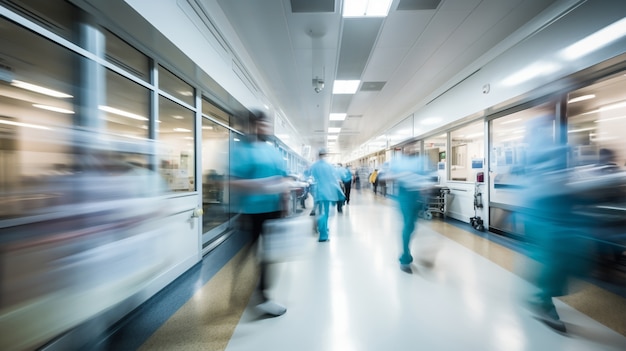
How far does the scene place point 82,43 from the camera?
1.78 m

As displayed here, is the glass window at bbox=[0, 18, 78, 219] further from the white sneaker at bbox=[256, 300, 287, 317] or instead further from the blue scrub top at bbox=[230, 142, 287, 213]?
the white sneaker at bbox=[256, 300, 287, 317]

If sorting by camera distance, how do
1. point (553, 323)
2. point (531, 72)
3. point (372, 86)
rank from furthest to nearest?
1. point (372, 86)
2. point (531, 72)
3. point (553, 323)

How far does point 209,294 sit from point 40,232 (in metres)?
1.76

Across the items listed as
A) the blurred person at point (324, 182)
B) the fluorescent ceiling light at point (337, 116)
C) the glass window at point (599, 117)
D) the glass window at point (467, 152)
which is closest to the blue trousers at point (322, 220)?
the blurred person at point (324, 182)

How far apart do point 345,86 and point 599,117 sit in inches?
176

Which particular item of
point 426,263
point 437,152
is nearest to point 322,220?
point 426,263

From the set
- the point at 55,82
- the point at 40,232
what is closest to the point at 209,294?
the point at 40,232

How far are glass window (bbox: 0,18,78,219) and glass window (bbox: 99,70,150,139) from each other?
34cm

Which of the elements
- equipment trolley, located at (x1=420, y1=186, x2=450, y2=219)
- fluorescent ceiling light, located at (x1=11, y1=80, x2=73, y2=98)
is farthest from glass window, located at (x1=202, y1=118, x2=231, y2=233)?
equipment trolley, located at (x1=420, y1=186, x2=450, y2=219)

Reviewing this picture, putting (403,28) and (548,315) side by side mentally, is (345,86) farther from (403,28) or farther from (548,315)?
(548,315)

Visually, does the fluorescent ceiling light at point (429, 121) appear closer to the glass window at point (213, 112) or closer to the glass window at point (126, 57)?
the glass window at point (213, 112)

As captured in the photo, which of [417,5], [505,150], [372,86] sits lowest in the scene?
[505,150]

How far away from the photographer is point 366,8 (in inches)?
122

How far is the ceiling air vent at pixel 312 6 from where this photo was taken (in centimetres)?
296
